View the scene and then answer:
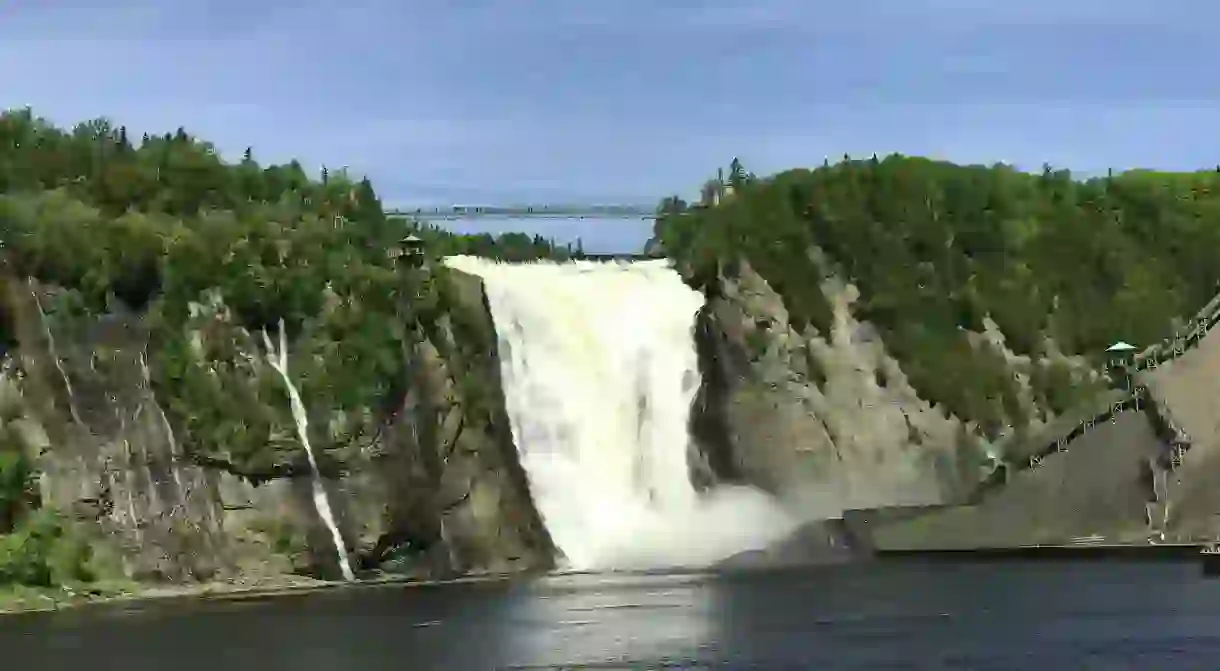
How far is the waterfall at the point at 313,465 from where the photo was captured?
75.3 m

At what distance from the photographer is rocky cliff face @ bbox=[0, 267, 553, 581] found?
72.4 m

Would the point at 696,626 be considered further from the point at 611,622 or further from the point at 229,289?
the point at 229,289

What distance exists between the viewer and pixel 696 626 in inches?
2117

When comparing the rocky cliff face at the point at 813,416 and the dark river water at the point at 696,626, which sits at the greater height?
the rocky cliff face at the point at 813,416

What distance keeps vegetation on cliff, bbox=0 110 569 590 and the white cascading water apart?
568cm

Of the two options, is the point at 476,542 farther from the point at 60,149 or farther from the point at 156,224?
the point at 60,149

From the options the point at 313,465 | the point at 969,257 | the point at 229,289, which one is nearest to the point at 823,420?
the point at 969,257

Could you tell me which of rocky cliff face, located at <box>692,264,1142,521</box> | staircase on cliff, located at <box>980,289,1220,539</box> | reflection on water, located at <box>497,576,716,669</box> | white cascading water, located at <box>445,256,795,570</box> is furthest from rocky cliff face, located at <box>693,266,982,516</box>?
reflection on water, located at <box>497,576,716,669</box>

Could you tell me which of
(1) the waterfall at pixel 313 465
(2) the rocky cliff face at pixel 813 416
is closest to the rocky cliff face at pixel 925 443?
(2) the rocky cliff face at pixel 813 416

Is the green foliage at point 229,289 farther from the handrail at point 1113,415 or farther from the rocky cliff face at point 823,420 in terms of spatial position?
the handrail at point 1113,415

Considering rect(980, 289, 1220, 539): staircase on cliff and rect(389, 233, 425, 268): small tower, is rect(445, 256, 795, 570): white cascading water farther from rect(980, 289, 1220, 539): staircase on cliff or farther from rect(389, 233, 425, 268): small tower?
rect(980, 289, 1220, 539): staircase on cliff

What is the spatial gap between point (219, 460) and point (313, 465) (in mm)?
3831

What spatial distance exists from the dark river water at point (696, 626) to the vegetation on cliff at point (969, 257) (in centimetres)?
2636

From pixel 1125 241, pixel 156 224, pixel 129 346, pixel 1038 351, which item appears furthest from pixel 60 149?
pixel 1125 241
